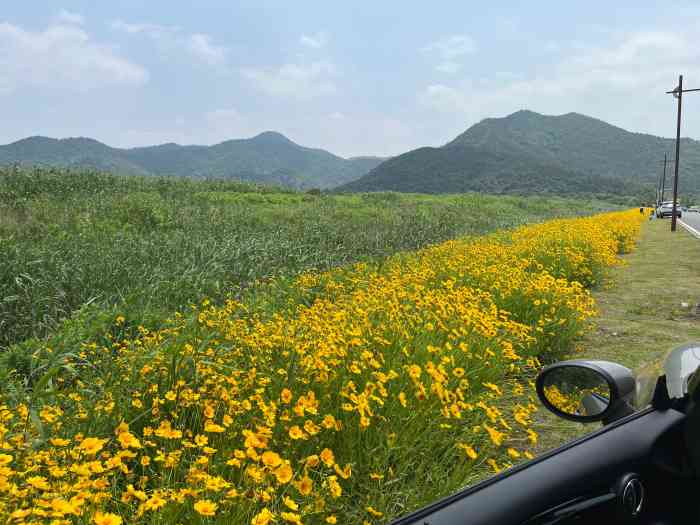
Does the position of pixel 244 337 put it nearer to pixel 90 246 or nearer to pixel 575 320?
pixel 575 320

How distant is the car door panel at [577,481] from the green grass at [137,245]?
4.15 meters

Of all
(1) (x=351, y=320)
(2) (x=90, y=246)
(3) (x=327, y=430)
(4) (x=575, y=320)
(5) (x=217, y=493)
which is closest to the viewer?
(5) (x=217, y=493)

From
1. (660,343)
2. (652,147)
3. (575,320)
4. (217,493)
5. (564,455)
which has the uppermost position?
(652,147)

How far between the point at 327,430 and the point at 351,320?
1285 millimetres

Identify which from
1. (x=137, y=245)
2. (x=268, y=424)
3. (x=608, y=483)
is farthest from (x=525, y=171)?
(x=608, y=483)

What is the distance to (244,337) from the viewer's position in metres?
3.33

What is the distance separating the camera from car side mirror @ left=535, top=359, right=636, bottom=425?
5.22ft

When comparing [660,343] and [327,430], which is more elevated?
[327,430]

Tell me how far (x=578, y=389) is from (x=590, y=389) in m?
0.10

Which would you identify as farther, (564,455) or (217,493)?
(217,493)

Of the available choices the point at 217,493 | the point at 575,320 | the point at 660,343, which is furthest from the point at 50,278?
the point at 660,343

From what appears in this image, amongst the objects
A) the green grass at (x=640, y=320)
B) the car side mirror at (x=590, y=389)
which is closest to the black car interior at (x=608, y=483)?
the car side mirror at (x=590, y=389)

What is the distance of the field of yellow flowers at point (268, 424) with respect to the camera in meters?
1.65

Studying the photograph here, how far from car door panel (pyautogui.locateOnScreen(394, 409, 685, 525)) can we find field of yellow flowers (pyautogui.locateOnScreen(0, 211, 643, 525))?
550 millimetres
